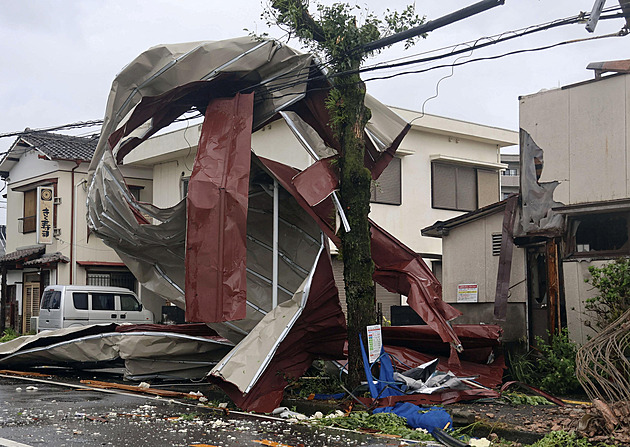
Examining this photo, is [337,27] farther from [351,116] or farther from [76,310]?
[76,310]

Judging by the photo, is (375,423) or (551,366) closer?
(375,423)

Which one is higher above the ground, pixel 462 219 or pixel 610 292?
pixel 462 219

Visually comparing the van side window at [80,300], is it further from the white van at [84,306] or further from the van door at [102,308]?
the van door at [102,308]

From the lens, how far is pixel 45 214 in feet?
88.0

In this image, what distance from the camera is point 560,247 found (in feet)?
41.3

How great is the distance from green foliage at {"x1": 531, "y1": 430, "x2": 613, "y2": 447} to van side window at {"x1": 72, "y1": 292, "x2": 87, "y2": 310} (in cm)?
1857

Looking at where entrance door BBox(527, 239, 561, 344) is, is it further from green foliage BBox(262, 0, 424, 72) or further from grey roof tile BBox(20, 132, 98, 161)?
grey roof tile BBox(20, 132, 98, 161)

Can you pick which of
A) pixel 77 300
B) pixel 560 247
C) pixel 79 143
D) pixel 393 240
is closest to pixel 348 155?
pixel 393 240

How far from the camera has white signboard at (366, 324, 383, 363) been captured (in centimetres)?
1038

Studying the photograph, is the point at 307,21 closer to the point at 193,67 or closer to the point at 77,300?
the point at 193,67

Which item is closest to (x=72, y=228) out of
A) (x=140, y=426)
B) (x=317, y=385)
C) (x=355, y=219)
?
(x=317, y=385)

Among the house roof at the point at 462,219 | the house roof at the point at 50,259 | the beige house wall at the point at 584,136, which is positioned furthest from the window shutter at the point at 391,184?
the house roof at the point at 50,259

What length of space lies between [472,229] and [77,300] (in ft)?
46.4

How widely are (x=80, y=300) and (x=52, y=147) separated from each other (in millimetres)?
7635
